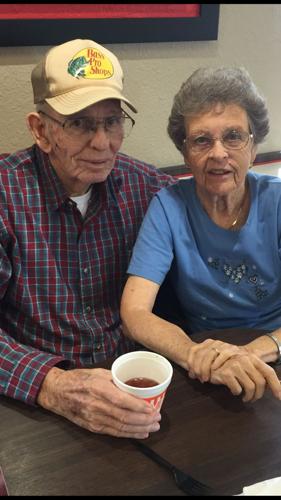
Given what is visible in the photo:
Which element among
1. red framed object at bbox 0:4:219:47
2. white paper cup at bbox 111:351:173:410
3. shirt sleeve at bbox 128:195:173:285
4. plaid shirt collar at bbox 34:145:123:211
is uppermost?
red framed object at bbox 0:4:219:47

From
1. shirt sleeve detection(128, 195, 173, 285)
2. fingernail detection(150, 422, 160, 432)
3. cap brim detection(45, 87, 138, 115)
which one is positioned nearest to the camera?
fingernail detection(150, 422, 160, 432)

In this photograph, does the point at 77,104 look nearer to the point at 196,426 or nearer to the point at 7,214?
the point at 7,214

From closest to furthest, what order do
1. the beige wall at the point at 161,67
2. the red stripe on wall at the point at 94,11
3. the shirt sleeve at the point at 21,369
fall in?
the shirt sleeve at the point at 21,369, the red stripe on wall at the point at 94,11, the beige wall at the point at 161,67

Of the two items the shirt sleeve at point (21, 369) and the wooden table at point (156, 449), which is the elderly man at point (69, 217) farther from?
the wooden table at point (156, 449)

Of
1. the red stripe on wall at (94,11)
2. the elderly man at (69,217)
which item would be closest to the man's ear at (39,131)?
the elderly man at (69,217)

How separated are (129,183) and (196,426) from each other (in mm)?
897

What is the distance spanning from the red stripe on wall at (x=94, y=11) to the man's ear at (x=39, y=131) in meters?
0.49

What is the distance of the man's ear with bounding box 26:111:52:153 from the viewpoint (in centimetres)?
137

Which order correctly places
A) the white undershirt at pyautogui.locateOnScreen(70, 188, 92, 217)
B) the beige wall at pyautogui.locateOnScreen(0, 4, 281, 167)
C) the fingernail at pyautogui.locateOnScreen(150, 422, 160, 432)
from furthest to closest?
the beige wall at pyautogui.locateOnScreen(0, 4, 281, 167), the white undershirt at pyautogui.locateOnScreen(70, 188, 92, 217), the fingernail at pyautogui.locateOnScreen(150, 422, 160, 432)

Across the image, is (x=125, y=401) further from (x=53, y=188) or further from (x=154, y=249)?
(x=53, y=188)

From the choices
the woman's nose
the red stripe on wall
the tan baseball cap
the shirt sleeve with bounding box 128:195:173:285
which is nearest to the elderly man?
the tan baseball cap

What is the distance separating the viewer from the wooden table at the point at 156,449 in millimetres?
813

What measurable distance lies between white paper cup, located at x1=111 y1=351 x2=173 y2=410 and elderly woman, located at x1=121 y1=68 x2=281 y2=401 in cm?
24

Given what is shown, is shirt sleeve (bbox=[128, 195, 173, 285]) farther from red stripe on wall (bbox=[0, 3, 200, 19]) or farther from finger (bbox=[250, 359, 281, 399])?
red stripe on wall (bbox=[0, 3, 200, 19])
